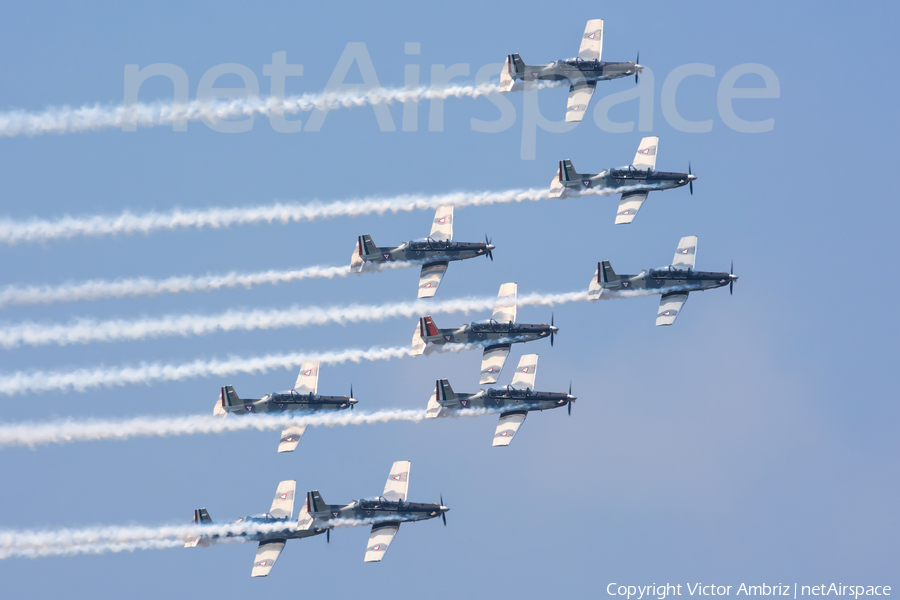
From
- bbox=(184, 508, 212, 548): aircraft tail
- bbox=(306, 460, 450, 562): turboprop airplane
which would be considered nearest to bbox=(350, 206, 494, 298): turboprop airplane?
bbox=(306, 460, 450, 562): turboprop airplane

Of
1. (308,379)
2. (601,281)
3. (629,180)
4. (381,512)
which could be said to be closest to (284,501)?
(381,512)

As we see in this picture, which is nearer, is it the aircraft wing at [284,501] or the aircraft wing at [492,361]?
the aircraft wing at [284,501]

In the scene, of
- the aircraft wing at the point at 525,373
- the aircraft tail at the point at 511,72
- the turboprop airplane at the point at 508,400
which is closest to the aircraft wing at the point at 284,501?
the turboprop airplane at the point at 508,400

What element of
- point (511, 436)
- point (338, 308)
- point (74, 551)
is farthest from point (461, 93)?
point (74, 551)

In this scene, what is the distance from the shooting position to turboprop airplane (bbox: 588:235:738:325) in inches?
4486

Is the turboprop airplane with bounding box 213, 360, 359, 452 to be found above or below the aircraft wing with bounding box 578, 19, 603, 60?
below

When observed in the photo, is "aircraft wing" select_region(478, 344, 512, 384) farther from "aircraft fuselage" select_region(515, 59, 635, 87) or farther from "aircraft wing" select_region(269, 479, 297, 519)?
"aircraft fuselage" select_region(515, 59, 635, 87)

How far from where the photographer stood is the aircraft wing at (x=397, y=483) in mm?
108812

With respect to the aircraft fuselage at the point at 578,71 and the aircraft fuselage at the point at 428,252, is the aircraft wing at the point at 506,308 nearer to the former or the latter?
the aircraft fuselage at the point at 428,252

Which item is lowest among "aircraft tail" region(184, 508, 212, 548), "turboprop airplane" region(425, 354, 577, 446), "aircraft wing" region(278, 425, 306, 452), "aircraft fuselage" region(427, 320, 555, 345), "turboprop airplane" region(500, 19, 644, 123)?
"aircraft tail" region(184, 508, 212, 548)

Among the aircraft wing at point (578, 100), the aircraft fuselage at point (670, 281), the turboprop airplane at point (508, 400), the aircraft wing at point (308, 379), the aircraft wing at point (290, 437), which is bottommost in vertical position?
the aircraft wing at point (290, 437)

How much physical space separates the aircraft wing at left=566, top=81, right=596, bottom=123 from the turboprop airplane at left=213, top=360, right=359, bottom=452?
25.0 meters

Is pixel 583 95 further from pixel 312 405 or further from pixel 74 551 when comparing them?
pixel 74 551

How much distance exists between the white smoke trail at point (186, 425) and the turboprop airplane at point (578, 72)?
2320cm
